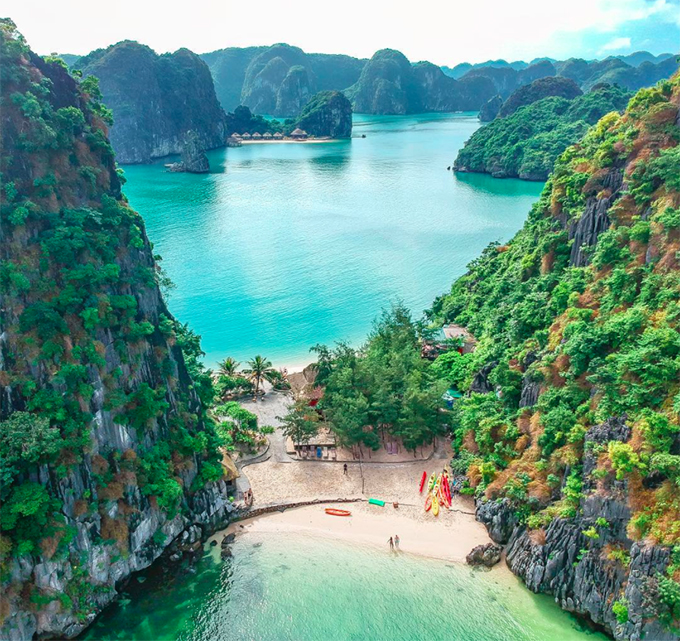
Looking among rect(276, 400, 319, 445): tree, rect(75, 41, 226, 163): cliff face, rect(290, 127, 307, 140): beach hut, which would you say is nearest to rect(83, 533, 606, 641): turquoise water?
rect(276, 400, 319, 445): tree

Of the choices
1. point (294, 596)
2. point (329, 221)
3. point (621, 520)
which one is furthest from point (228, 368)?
point (329, 221)

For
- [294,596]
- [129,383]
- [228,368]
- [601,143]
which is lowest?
[294,596]

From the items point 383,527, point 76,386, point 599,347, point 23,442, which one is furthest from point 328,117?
point 23,442

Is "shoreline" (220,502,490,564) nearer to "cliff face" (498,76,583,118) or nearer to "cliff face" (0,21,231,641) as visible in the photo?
"cliff face" (0,21,231,641)

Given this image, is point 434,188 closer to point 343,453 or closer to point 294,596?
point 343,453

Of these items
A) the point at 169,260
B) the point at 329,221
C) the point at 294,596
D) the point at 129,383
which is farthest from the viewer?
the point at 329,221
